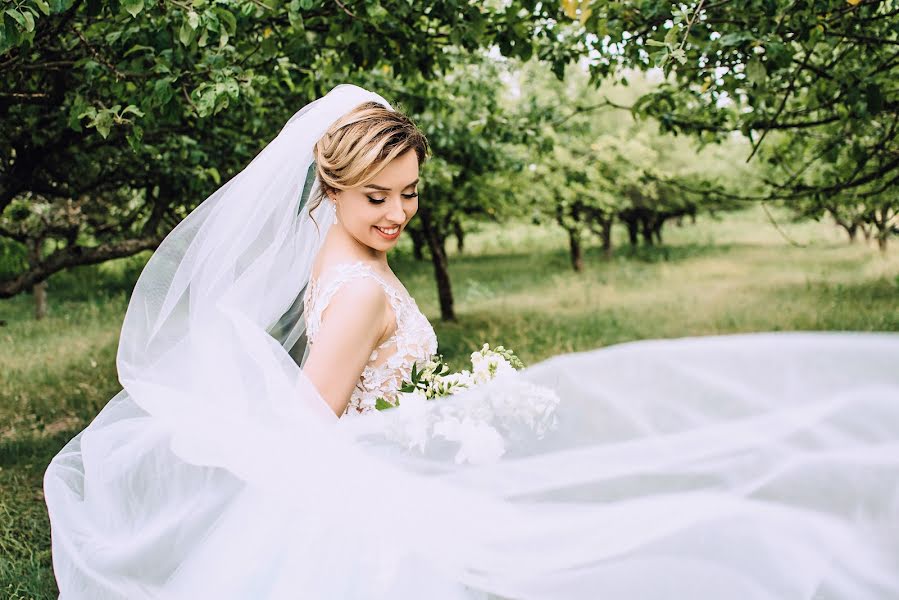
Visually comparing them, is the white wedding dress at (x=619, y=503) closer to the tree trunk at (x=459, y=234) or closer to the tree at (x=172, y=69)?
the tree at (x=172, y=69)

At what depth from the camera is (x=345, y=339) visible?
7.57 ft

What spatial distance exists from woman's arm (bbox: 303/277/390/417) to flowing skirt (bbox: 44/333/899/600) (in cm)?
8

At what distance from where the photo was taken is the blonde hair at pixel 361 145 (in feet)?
8.26

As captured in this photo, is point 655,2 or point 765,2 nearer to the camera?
point 765,2

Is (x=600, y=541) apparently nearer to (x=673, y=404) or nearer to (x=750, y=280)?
(x=673, y=404)

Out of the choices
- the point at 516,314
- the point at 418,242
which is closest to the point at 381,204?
the point at 516,314

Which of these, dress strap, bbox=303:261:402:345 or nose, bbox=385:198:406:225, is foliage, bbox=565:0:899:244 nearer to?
nose, bbox=385:198:406:225

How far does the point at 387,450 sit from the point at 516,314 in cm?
1184

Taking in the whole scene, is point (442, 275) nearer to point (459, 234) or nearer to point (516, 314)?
point (516, 314)

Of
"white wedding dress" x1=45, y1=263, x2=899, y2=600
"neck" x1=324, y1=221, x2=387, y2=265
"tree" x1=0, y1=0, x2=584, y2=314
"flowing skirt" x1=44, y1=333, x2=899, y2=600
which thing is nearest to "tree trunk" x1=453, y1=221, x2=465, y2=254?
"tree" x1=0, y1=0, x2=584, y2=314

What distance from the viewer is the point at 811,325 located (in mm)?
11055

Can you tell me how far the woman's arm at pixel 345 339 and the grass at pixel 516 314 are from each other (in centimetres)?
229

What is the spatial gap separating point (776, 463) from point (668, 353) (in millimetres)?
373

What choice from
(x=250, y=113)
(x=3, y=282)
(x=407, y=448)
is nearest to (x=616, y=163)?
(x=250, y=113)
